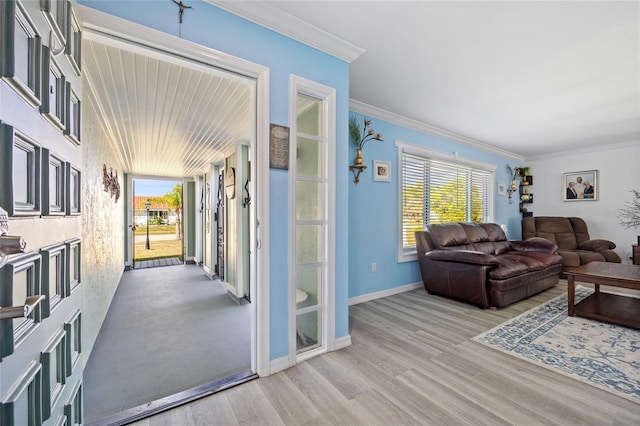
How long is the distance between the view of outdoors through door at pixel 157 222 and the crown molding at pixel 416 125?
19.9ft

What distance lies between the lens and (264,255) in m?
1.90

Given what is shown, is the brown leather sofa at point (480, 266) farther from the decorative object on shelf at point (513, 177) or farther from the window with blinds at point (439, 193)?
the decorative object on shelf at point (513, 177)

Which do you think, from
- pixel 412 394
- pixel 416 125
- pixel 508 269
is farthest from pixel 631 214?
pixel 412 394

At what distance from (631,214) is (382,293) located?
199 inches

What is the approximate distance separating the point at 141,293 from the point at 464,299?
4650 mm

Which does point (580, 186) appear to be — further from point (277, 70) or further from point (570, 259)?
point (277, 70)

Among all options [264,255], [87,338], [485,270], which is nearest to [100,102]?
[87,338]

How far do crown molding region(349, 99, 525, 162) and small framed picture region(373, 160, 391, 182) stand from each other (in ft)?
2.03

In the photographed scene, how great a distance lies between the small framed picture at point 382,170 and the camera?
3.69 m

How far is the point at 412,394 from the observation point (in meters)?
1.71

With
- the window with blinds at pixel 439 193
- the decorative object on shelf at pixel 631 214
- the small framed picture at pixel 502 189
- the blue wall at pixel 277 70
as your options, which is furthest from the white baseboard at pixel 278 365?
the decorative object on shelf at pixel 631 214

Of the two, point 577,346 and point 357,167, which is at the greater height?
point 357,167

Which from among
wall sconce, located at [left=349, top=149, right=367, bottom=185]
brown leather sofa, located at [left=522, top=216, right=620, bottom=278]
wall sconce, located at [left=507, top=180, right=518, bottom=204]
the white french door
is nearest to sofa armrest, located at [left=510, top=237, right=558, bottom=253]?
brown leather sofa, located at [left=522, top=216, right=620, bottom=278]

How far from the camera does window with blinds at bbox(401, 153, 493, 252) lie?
4184 millimetres
